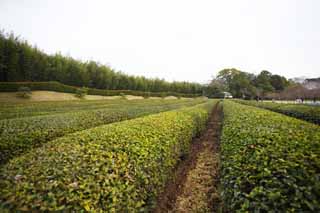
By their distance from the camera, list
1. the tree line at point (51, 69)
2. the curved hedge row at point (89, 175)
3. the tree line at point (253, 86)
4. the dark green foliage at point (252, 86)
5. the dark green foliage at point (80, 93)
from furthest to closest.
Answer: the dark green foliage at point (252, 86)
the tree line at point (253, 86)
the dark green foliage at point (80, 93)
the tree line at point (51, 69)
the curved hedge row at point (89, 175)

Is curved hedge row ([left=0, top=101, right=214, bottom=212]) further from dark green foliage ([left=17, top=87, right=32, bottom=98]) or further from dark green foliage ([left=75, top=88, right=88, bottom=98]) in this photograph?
dark green foliage ([left=75, top=88, right=88, bottom=98])

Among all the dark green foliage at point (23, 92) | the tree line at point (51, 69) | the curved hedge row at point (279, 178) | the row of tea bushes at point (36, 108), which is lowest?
the row of tea bushes at point (36, 108)

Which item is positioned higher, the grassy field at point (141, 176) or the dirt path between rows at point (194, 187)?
the grassy field at point (141, 176)

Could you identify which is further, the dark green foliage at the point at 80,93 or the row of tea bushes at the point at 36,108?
the dark green foliage at the point at 80,93

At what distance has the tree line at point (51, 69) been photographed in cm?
1423

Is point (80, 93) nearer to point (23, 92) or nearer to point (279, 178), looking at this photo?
point (23, 92)

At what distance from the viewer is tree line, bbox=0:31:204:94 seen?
14.2 meters

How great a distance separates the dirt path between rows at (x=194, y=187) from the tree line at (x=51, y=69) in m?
19.3

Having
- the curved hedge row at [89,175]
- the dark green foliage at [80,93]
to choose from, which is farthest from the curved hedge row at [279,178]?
the dark green foliage at [80,93]

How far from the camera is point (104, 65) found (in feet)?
80.4

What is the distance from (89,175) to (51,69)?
21163 mm

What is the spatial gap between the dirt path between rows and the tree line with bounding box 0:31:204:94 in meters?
19.3

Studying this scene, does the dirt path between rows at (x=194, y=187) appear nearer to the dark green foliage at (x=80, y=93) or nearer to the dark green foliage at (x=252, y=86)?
the dark green foliage at (x=80, y=93)

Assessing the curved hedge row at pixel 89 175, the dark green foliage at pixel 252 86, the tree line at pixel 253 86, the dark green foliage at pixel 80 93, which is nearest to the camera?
the curved hedge row at pixel 89 175
